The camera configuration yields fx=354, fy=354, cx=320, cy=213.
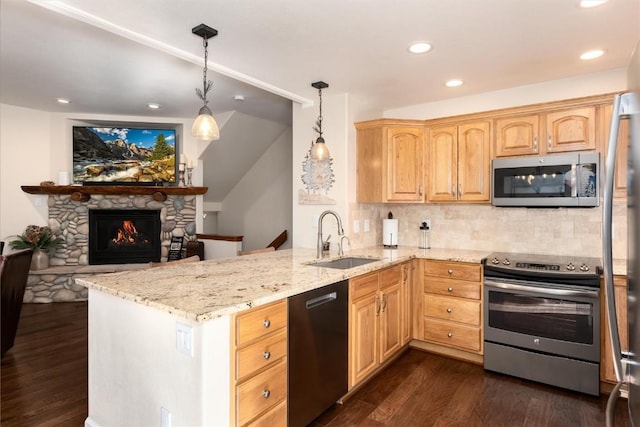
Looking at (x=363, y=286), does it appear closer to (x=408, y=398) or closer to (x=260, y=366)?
(x=408, y=398)

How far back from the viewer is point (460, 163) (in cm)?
347

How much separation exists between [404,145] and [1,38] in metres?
3.48

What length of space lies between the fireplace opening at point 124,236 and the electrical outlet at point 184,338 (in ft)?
14.0

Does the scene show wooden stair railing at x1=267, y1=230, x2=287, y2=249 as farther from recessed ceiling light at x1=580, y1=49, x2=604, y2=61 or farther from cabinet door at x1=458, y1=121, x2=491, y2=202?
recessed ceiling light at x1=580, y1=49, x2=604, y2=61

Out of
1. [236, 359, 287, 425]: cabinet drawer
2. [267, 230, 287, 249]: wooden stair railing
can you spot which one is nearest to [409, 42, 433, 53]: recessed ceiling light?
[236, 359, 287, 425]: cabinet drawer

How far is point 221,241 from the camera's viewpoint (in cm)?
530

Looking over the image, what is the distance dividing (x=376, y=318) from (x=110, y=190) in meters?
4.28

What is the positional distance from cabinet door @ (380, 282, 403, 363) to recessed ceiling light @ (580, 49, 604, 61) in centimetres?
230

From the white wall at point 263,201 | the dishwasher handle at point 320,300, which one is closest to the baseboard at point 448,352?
the dishwasher handle at point 320,300

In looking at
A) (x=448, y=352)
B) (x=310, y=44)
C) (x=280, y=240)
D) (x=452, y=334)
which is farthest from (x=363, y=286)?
(x=280, y=240)

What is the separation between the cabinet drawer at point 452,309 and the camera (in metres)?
3.09

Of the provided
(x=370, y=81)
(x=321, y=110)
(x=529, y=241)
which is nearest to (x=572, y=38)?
(x=370, y=81)

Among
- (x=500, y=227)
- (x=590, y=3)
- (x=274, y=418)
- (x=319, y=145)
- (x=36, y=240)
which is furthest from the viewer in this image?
(x=36, y=240)

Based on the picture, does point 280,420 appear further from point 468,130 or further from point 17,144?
point 17,144
